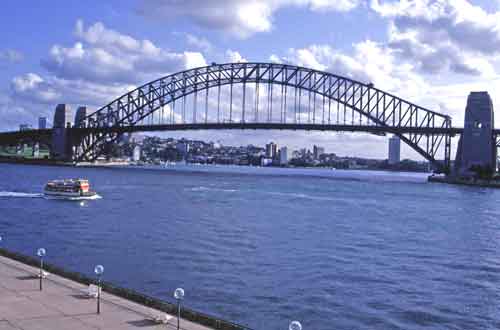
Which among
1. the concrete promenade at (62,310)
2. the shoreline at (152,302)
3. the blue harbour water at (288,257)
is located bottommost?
the blue harbour water at (288,257)

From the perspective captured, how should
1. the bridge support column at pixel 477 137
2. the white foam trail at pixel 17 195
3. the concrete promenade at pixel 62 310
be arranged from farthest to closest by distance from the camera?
the bridge support column at pixel 477 137, the white foam trail at pixel 17 195, the concrete promenade at pixel 62 310

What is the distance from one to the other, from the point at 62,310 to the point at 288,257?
523 inches

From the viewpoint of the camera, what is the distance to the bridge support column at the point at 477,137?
9262cm

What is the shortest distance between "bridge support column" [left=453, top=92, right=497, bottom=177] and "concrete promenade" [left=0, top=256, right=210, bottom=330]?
88698 millimetres

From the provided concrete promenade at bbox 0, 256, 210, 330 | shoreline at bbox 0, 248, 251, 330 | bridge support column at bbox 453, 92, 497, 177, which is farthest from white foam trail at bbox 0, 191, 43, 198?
bridge support column at bbox 453, 92, 497, 177

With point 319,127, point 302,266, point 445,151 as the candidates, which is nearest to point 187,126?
point 319,127

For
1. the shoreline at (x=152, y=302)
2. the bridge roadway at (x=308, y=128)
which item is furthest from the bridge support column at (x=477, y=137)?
the shoreline at (x=152, y=302)

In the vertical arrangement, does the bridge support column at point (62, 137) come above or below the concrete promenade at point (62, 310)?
above

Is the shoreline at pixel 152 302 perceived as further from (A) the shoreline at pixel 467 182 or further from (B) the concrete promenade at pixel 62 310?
(A) the shoreline at pixel 467 182

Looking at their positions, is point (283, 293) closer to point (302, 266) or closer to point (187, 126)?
point (302, 266)

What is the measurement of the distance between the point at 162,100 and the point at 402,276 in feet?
348

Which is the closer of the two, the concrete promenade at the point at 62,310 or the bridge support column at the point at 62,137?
the concrete promenade at the point at 62,310

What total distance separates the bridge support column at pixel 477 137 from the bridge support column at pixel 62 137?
261 feet

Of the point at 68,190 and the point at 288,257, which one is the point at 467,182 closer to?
the point at 68,190
